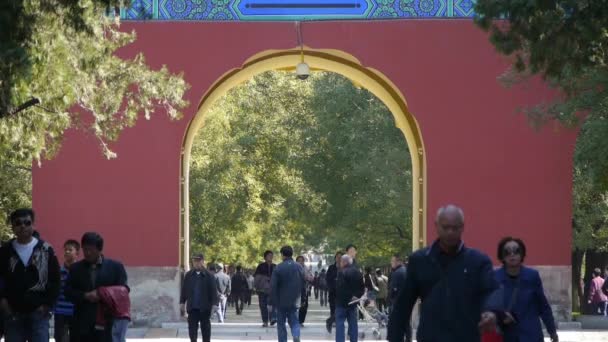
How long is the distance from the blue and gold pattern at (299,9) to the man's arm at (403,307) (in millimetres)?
14672

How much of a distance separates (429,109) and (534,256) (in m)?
3.05

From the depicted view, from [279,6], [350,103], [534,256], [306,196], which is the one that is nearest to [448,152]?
[534,256]

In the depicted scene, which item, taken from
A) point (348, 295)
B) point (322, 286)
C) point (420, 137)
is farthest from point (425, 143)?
point (322, 286)

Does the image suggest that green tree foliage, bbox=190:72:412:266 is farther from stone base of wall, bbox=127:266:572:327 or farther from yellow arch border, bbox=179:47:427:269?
stone base of wall, bbox=127:266:572:327

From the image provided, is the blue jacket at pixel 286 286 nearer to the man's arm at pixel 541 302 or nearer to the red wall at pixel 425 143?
the red wall at pixel 425 143

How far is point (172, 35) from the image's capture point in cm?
2308

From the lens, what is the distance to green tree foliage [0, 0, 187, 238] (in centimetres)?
1209

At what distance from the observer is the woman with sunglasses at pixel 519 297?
1049 centimetres

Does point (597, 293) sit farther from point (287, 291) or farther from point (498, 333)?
point (498, 333)

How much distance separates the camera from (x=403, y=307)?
8.55 meters

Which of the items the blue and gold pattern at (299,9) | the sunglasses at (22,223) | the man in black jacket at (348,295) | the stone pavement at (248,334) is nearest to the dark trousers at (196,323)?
the man in black jacket at (348,295)

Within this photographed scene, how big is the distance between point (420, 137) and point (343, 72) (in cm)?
246

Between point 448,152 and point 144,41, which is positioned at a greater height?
point 144,41

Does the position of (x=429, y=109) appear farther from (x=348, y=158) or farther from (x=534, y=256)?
(x=348, y=158)
